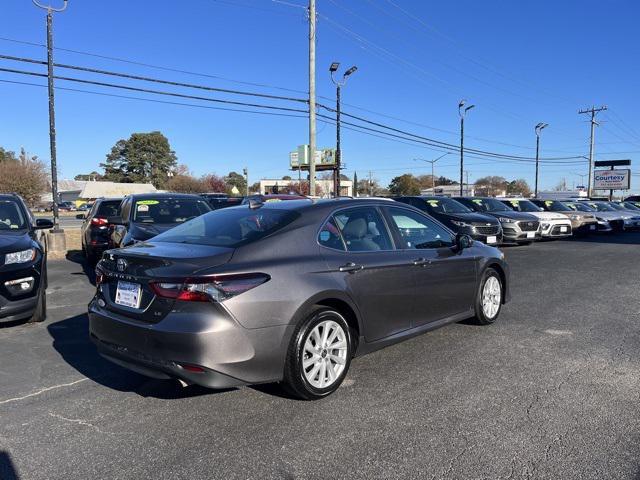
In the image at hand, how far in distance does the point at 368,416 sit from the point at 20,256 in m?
4.57

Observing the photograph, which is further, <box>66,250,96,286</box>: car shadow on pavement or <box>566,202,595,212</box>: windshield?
<box>566,202,595,212</box>: windshield

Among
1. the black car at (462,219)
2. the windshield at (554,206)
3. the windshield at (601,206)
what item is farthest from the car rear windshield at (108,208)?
the windshield at (601,206)

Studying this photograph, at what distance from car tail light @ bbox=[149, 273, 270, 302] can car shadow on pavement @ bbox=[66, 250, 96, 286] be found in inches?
257

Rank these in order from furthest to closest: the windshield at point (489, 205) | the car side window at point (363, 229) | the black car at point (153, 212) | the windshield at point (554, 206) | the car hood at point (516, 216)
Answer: the windshield at point (554, 206) → the windshield at point (489, 205) → the car hood at point (516, 216) → the black car at point (153, 212) → the car side window at point (363, 229)

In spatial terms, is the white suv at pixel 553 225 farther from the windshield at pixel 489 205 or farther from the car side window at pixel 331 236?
the car side window at pixel 331 236

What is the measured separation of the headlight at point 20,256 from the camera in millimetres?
5750

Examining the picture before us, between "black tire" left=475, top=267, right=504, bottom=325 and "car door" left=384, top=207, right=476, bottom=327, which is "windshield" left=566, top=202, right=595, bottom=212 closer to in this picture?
"black tire" left=475, top=267, right=504, bottom=325

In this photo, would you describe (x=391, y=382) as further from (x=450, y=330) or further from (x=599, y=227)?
(x=599, y=227)

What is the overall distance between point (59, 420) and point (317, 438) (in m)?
1.85

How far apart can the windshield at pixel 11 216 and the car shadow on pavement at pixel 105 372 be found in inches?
65.5

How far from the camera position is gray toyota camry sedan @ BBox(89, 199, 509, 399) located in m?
3.41

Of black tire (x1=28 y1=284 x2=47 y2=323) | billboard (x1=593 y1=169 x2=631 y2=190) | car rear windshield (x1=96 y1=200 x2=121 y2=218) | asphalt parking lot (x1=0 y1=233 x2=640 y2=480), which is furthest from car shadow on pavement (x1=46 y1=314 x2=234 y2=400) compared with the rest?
billboard (x1=593 y1=169 x2=631 y2=190)

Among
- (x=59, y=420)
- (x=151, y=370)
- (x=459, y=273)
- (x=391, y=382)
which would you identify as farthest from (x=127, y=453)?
(x=459, y=273)

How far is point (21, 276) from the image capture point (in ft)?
19.1
